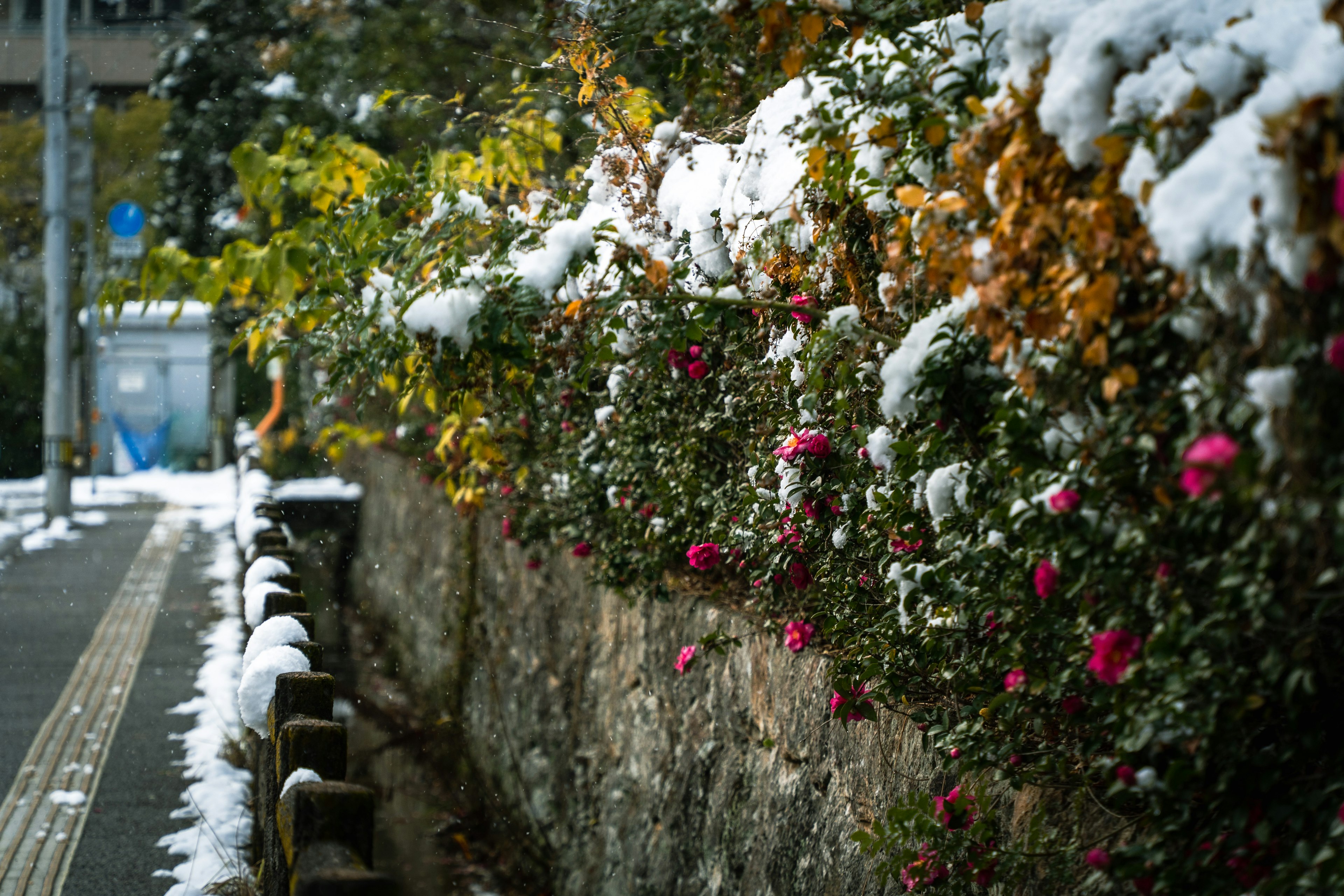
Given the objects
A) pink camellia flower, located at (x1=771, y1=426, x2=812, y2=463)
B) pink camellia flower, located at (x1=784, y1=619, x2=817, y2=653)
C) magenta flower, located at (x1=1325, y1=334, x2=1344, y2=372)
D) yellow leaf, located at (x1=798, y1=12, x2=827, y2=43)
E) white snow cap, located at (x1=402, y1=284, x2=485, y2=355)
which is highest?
yellow leaf, located at (x1=798, y1=12, x2=827, y2=43)

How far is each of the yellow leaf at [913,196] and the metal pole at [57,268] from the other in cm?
1349

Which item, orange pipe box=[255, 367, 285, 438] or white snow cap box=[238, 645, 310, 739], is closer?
white snow cap box=[238, 645, 310, 739]

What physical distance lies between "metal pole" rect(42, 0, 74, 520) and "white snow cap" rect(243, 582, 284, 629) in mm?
10084

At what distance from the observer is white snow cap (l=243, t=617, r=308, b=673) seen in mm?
3453

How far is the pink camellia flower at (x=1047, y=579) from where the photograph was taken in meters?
1.76

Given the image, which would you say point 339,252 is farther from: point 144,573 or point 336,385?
point 144,573

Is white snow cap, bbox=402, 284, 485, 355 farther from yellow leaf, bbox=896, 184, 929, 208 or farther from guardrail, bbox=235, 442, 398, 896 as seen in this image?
yellow leaf, bbox=896, 184, 929, 208

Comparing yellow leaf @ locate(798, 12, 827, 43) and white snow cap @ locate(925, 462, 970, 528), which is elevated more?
yellow leaf @ locate(798, 12, 827, 43)

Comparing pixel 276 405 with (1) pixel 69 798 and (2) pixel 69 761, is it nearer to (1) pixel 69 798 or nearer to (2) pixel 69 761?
(2) pixel 69 761

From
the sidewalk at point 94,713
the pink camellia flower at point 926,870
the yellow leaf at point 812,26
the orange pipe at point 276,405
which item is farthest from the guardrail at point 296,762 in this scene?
the orange pipe at point 276,405

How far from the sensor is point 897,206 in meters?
2.35

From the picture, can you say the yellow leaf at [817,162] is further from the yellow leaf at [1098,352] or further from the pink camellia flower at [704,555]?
the pink camellia flower at [704,555]

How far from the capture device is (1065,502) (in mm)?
1615

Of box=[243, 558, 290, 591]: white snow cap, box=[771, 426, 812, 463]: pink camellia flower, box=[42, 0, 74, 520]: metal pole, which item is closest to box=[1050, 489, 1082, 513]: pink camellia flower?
box=[771, 426, 812, 463]: pink camellia flower
